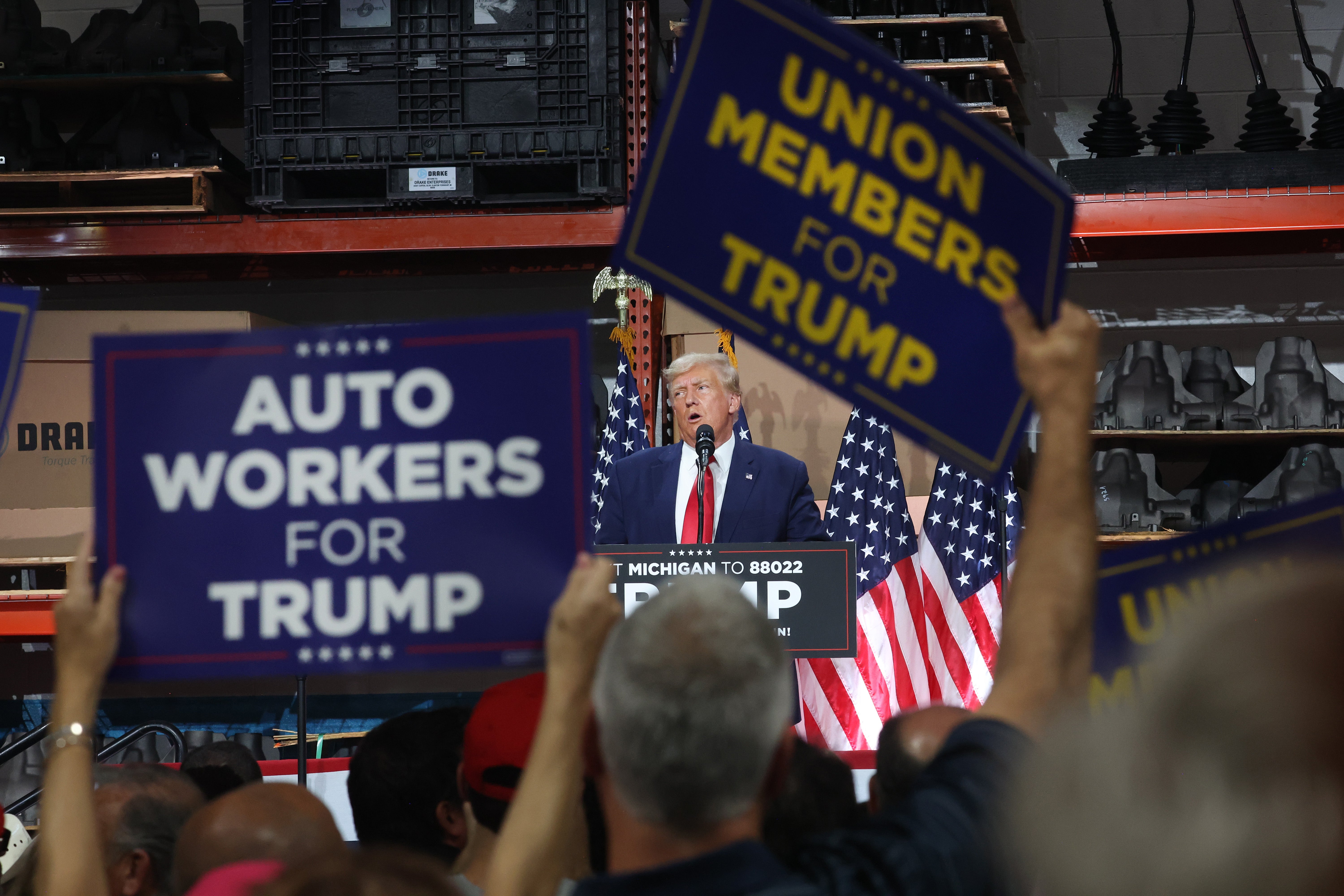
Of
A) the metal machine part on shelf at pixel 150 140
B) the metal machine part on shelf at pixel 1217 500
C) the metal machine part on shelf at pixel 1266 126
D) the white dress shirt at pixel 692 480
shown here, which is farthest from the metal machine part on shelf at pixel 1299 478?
the metal machine part on shelf at pixel 150 140

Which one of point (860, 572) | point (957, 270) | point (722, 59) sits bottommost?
point (860, 572)

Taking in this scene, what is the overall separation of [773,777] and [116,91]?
6127mm

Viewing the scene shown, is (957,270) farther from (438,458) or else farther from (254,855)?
(254,855)

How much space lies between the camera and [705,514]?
3.89 meters

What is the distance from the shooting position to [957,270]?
5.26 ft

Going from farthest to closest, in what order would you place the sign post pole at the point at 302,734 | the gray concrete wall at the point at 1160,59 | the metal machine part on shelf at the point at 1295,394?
the gray concrete wall at the point at 1160,59
the metal machine part on shelf at the point at 1295,394
the sign post pole at the point at 302,734

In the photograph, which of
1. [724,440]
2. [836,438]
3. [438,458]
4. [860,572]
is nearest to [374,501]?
[438,458]

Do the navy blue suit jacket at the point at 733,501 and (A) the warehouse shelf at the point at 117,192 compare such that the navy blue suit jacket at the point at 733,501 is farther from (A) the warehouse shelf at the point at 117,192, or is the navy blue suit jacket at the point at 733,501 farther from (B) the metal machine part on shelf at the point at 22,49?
(B) the metal machine part on shelf at the point at 22,49

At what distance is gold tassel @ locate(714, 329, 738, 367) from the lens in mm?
5535

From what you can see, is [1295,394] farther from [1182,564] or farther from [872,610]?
[1182,564]

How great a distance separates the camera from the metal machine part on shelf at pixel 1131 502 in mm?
5426

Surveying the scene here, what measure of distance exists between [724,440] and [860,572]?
1036 mm

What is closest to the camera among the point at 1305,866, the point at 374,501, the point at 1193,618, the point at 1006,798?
the point at 1305,866

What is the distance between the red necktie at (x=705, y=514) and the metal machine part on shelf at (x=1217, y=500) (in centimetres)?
226
